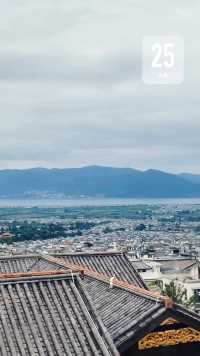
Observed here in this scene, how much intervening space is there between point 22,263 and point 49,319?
9220mm

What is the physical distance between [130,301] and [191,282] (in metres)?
39.4

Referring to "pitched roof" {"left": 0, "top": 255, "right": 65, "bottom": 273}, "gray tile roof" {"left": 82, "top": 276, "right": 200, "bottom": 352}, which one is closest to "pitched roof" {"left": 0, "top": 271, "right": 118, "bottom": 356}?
"gray tile roof" {"left": 82, "top": 276, "right": 200, "bottom": 352}

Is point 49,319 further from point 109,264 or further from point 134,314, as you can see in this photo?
point 109,264

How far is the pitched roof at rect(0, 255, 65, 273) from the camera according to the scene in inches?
820

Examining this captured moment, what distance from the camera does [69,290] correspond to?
13.8 meters

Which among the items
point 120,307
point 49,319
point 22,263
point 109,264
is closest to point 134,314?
point 120,307

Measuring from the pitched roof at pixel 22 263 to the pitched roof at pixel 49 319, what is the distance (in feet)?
21.6

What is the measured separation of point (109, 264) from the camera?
70.5 ft

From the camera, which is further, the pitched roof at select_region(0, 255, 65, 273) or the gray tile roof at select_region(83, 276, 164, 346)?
the pitched roof at select_region(0, 255, 65, 273)

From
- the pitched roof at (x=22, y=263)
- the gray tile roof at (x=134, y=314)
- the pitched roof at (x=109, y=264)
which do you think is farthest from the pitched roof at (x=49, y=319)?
the pitched roof at (x=109, y=264)

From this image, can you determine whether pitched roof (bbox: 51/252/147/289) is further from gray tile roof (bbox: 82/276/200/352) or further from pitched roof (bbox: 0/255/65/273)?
gray tile roof (bbox: 82/276/200/352)

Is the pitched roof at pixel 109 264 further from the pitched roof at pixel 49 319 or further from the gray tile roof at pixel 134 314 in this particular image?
the pitched roof at pixel 49 319

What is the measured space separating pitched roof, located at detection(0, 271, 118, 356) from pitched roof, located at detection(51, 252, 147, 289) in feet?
22.8

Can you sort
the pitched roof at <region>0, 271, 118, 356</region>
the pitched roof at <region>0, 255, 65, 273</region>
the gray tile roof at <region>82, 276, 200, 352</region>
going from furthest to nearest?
1. the pitched roof at <region>0, 255, 65, 273</region>
2. the gray tile roof at <region>82, 276, 200, 352</region>
3. the pitched roof at <region>0, 271, 118, 356</region>
